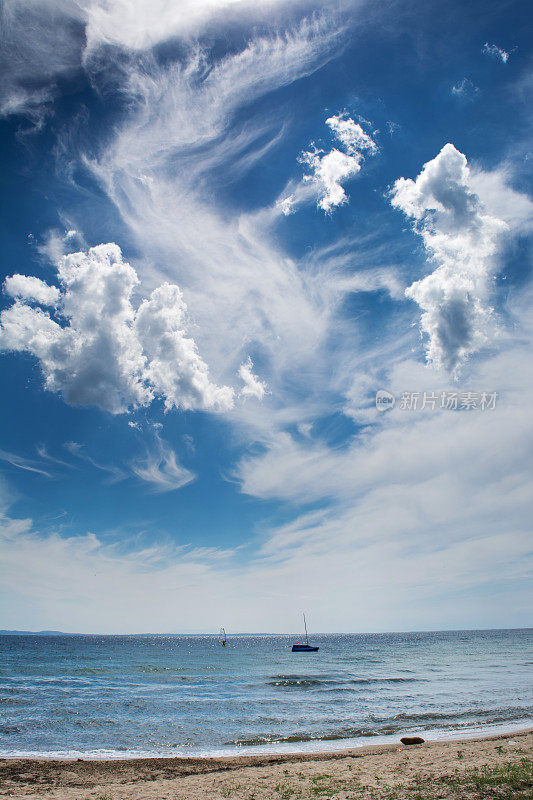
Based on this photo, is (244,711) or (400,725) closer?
(400,725)

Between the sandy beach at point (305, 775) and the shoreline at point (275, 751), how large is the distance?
50cm

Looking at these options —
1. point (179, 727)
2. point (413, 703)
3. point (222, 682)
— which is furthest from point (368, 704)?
point (222, 682)

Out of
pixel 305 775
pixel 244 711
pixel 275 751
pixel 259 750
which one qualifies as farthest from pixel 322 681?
pixel 305 775

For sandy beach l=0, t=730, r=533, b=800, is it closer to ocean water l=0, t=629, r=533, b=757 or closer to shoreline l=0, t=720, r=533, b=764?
shoreline l=0, t=720, r=533, b=764

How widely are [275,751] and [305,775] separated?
254 inches

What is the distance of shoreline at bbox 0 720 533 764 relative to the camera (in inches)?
784

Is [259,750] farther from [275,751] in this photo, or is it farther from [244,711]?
[244,711]

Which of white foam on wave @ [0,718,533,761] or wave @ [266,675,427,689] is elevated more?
white foam on wave @ [0,718,533,761]

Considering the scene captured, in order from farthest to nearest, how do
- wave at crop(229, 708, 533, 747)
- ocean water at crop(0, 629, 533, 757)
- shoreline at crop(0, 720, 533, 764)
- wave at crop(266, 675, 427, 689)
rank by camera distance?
wave at crop(266, 675, 427, 689) < wave at crop(229, 708, 533, 747) < ocean water at crop(0, 629, 533, 757) < shoreline at crop(0, 720, 533, 764)

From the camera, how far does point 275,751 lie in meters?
21.3

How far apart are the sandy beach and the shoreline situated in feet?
1.65

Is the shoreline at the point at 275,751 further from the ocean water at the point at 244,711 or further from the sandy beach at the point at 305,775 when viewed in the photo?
the sandy beach at the point at 305,775

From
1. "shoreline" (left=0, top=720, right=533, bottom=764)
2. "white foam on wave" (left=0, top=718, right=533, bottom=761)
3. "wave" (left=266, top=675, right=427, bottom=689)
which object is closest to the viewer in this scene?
"shoreline" (left=0, top=720, right=533, bottom=764)

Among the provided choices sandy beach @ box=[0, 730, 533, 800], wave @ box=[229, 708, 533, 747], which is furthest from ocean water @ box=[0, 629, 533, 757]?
sandy beach @ box=[0, 730, 533, 800]
